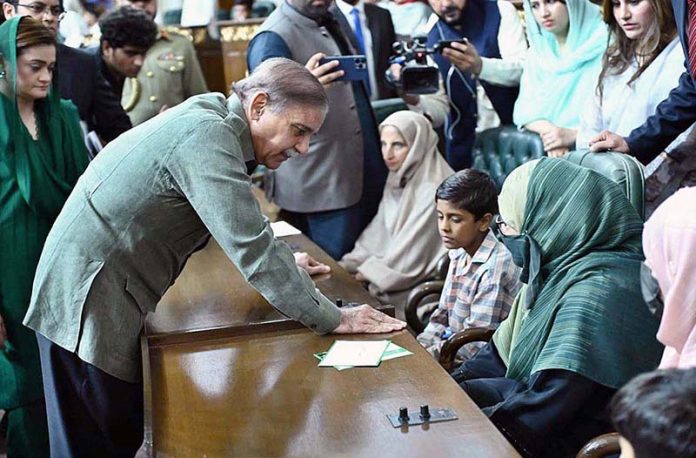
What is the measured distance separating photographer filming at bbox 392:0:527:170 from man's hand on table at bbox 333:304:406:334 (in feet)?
6.34

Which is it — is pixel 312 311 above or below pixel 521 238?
below

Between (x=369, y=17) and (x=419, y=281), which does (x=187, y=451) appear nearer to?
(x=419, y=281)

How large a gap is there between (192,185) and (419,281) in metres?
1.96

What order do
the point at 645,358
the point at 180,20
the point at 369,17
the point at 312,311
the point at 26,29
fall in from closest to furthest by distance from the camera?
the point at 645,358
the point at 312,311
the point at 26,29
the point at 369,17
the point at 180,20

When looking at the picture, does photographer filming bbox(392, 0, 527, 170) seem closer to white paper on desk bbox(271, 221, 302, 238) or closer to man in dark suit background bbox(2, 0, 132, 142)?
white paper on desk bbox(271, 221, 302, 238)

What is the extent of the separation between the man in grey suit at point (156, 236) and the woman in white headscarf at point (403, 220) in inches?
61.4

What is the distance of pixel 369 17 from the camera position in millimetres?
5180

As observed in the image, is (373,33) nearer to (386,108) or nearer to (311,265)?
(386,108)

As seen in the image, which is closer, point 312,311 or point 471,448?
point 471,448

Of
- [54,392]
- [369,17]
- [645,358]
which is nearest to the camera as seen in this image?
[645,358]

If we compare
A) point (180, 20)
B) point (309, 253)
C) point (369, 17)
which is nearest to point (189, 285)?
point (309, 253)

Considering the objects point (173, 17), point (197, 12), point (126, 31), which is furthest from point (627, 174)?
point (173, 17)

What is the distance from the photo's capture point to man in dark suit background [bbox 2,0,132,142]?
3.66 m

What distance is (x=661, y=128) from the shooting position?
10.6 feet
